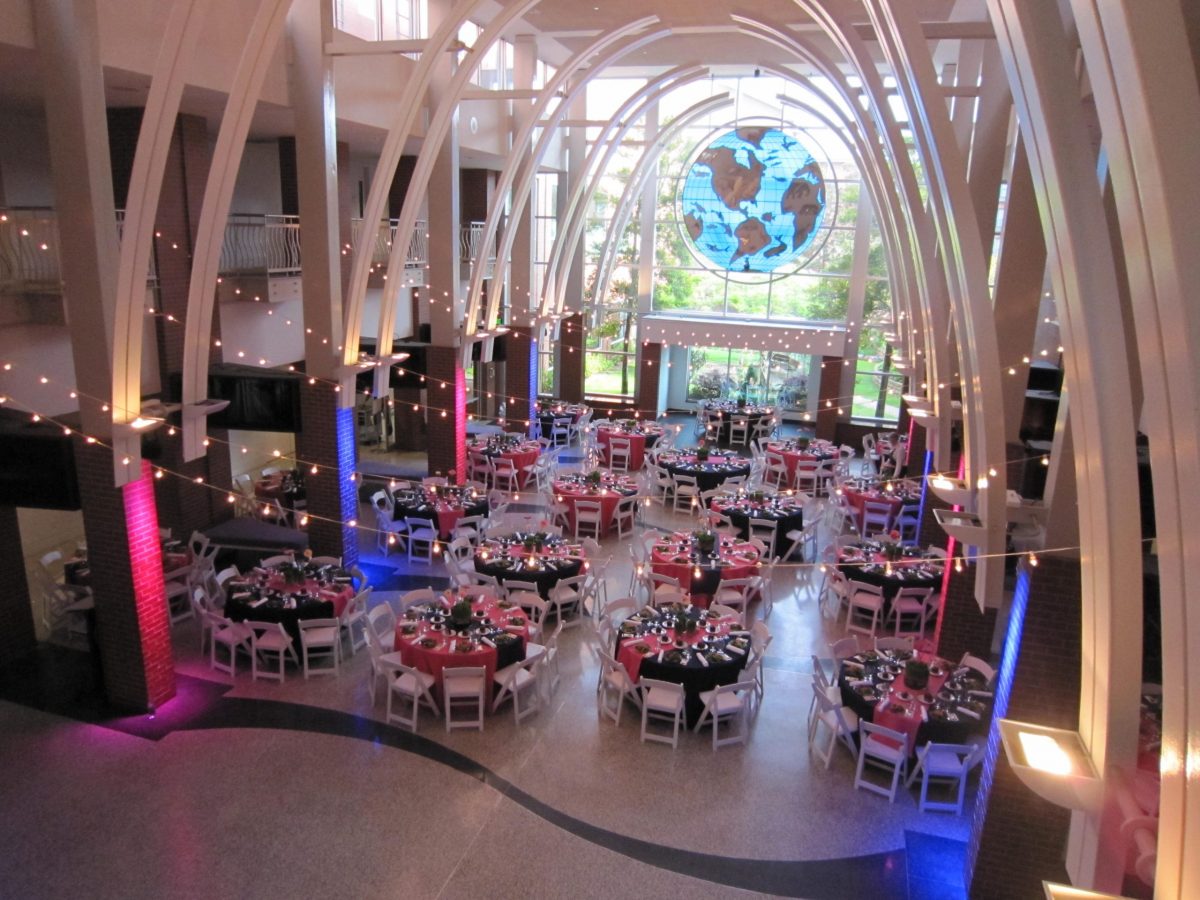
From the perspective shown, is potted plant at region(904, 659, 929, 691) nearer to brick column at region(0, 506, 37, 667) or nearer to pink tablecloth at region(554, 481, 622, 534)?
pink tablecloth at region(554, 481, 622, 534)

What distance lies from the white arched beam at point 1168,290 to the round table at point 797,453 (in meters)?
17.7

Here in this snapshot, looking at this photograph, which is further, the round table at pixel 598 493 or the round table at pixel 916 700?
the round table at pixel 598 493

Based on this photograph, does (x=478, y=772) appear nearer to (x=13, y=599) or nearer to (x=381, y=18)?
(x=13, y=599)

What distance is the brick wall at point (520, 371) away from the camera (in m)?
23.2

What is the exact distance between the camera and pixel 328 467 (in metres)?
13.7

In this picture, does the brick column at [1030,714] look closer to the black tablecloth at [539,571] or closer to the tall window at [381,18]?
the black tablecloth at [539,571]

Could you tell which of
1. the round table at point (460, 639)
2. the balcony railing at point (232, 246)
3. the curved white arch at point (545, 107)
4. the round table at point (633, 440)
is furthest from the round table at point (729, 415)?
the round table at point (460, 639)

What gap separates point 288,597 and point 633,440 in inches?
465

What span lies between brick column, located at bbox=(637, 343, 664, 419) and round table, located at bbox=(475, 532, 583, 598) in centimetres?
1458

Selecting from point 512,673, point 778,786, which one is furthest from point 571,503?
point 778,786

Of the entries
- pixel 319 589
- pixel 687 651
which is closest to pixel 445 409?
pixel 319 589

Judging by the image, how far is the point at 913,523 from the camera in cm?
1711

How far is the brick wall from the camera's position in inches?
913

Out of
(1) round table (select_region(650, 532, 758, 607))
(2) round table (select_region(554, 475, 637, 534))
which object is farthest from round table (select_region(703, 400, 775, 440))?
(1) round table (select_region(650, 532, 758, 607))
